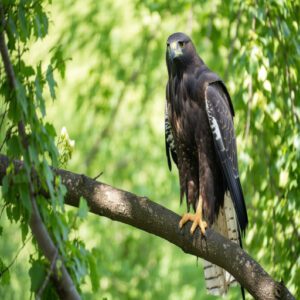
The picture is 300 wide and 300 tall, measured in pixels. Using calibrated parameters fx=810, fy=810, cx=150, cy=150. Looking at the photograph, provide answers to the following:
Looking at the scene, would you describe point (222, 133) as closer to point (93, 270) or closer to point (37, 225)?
point (93, 270)

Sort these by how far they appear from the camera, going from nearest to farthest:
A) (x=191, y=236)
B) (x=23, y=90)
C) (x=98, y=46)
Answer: (x=23, y=90) < (x=191, y=236) < (x=98, y=46)

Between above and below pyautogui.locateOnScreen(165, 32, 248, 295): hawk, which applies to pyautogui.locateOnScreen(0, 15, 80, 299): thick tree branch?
below

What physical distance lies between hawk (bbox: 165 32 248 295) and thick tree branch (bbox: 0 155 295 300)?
96 cm

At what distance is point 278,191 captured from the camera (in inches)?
243

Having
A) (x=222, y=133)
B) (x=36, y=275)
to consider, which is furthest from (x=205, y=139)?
(x=36, y=275)

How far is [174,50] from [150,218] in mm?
1725

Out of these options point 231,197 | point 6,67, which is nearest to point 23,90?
point 6,67

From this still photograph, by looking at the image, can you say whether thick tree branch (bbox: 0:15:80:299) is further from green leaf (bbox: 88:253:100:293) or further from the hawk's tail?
the hawk's tail

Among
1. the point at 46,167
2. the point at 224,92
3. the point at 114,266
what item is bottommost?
the point at 46,167

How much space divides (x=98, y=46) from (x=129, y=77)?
28.7 inches

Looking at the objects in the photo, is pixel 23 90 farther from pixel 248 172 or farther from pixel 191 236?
pixel 248 172

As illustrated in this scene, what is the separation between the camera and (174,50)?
6.05m

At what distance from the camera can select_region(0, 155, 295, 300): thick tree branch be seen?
470 cm

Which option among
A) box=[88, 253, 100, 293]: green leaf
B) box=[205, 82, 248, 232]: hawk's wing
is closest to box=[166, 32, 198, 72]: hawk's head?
box=[205, 82, 248, 232]: hawk's wing
